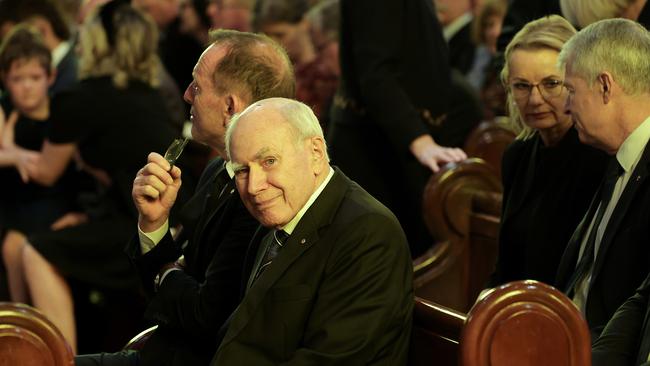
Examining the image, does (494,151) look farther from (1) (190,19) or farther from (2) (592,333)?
(1) (190,19)

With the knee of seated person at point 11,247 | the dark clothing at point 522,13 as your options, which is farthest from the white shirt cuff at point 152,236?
the knee of seated person at point 11,247

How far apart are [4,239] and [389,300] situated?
4140mm

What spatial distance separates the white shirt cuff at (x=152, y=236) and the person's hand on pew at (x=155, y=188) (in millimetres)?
25

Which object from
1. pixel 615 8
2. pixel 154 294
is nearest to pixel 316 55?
pixel 615 8

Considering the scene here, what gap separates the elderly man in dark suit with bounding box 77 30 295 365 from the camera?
11.5 ft

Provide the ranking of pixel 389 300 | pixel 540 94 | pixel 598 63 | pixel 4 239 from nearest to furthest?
pixel 389 300
pixel 598 63
pixel 540 94
pixel 4 239

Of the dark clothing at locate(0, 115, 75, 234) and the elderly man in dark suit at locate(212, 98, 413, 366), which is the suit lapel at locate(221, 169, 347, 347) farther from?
the dark clothing at locate(0, 115, 75, 234)

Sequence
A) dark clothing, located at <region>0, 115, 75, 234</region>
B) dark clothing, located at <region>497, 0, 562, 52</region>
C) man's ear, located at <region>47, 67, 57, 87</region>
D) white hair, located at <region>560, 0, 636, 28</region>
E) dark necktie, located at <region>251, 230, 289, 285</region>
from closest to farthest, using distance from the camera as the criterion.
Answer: dark necktie, located at <region>251, 230, 289, 285</region>
white hair, located at <region>560, 0, 636, 28</region>
dark clothing, located at <region>497, 0, 562, 52</region>
dark clothing, located at <region>0, 115, 75, 234</region>
man's ear, located at <region>47, 67, 57, 87</region>

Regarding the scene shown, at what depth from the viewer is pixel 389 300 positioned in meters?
2.98

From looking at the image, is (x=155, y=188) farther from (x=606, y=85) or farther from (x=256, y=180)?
(x=606, y=85)

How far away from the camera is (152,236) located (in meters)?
3.74

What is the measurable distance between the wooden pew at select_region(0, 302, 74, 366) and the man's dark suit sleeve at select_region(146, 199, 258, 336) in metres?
0.53

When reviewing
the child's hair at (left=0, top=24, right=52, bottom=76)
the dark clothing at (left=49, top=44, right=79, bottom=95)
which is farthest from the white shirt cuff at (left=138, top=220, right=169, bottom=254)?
the dark clothing at (left=49, top=44, right=79, bottom=95)

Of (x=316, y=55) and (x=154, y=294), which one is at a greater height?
(x=154, y=294)
